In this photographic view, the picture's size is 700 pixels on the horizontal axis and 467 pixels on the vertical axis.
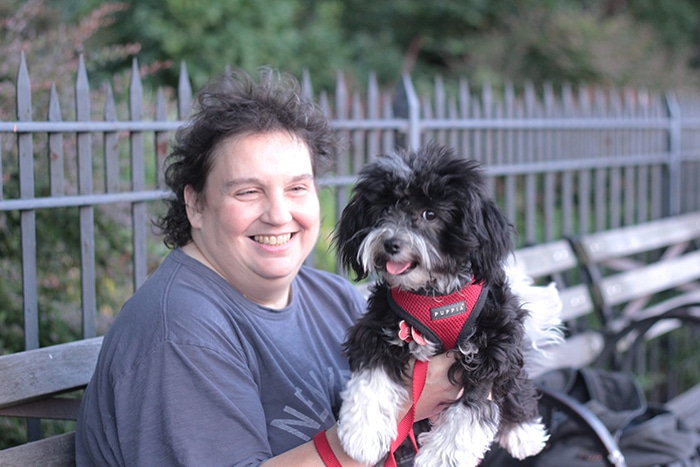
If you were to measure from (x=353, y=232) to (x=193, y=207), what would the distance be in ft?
2.05

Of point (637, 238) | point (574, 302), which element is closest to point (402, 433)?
point (574, 302)

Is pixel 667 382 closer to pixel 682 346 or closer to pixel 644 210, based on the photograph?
pixel 682 346

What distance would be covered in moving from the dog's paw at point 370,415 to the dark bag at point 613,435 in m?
1.11

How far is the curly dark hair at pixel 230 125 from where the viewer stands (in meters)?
2.42

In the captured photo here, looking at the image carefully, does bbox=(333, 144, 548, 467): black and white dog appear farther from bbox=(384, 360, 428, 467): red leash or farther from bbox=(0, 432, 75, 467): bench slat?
bbox=(0, 432, 75, 467): bench slat

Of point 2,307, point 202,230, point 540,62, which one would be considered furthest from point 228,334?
point 540,62

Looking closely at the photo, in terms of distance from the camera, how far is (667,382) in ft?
22.1

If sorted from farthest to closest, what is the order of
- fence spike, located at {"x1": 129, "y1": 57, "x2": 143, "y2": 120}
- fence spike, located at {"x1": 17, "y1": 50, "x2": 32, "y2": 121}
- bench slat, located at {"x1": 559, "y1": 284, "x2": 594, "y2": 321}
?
bench slat, located at {"x1": 559, "y1": 284, "x2": 594, "y2": 321}
fence spike, located at {"x1": 129, "y1": 57, "x2": 143, "y2": 120}
fence spike, located at {"x1": 17, "y1": 50, "x2": 32, "y2": 121}

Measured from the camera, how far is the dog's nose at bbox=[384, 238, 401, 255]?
2.03 m

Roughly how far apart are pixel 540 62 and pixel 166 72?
20.1 feet

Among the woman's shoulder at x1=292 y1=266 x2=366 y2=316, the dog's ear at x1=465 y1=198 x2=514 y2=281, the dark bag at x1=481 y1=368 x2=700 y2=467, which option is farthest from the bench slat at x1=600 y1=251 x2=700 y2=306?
the dog's ear at x1=465 y1=198 x2=514 y2=281

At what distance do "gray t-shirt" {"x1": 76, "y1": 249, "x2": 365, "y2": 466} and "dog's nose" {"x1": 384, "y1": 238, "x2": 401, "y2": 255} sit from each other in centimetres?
53

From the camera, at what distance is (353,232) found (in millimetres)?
2182

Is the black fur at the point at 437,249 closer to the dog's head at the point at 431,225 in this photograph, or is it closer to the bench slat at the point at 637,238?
the dog's head at the point at 431,225
